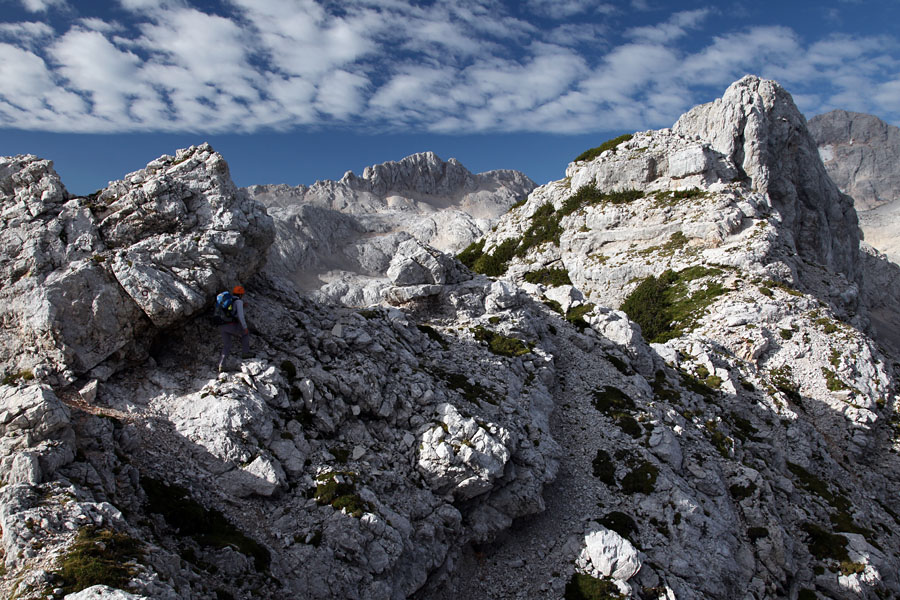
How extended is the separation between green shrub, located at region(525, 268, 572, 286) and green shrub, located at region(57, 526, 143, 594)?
4745 cm

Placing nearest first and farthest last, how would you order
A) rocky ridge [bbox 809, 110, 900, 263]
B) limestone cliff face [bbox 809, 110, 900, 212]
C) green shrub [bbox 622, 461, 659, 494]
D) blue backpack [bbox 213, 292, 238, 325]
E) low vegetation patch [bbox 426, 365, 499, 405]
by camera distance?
1. blue backpack [bbox 213, 292, 238, 325]
2. green shrub [bbox 622, 461, 659, 494]
3. low vegetation patch [bbox 426, 365, 499, 405]
4. rocky ridge [bbox 809, 110, 900, 263]
5. limestone cliff face [bbox 809, 110, 900, 212]

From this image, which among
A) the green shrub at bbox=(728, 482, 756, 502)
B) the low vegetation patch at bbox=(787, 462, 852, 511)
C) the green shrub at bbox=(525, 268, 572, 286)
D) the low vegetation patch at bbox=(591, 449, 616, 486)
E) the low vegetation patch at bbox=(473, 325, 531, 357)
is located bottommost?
the low vegetation patch at bbox=(787, 462, 852, 511)

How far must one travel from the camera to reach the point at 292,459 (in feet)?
50.2

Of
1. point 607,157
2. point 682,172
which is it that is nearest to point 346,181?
point 607,157

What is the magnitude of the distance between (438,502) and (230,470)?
717 cm

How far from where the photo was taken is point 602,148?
6378 centimetres

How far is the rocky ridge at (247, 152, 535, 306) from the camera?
9319cm

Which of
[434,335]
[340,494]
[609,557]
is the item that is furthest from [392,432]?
[609,557]

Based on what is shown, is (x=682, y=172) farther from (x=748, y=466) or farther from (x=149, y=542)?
(x=149, y=542)

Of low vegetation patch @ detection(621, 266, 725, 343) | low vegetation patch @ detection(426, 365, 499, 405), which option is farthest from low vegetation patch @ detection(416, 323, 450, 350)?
low vegetation patch @ detection(621, 266, 725, 343)

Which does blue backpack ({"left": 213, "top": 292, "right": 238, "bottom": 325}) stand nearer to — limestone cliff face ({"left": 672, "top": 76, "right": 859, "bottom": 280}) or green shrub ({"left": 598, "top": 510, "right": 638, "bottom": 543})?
green shrub ({"left": 598, "top": 510, "right": 638, "bottom": 543})

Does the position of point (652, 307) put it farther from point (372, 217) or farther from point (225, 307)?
point (372, 217)

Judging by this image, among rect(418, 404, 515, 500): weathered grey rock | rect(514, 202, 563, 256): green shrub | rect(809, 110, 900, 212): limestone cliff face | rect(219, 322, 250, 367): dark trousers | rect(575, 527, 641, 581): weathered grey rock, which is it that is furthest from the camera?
rect(809, 110, 900, 212): limestone cliff face

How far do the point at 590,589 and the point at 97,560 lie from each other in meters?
14.9
